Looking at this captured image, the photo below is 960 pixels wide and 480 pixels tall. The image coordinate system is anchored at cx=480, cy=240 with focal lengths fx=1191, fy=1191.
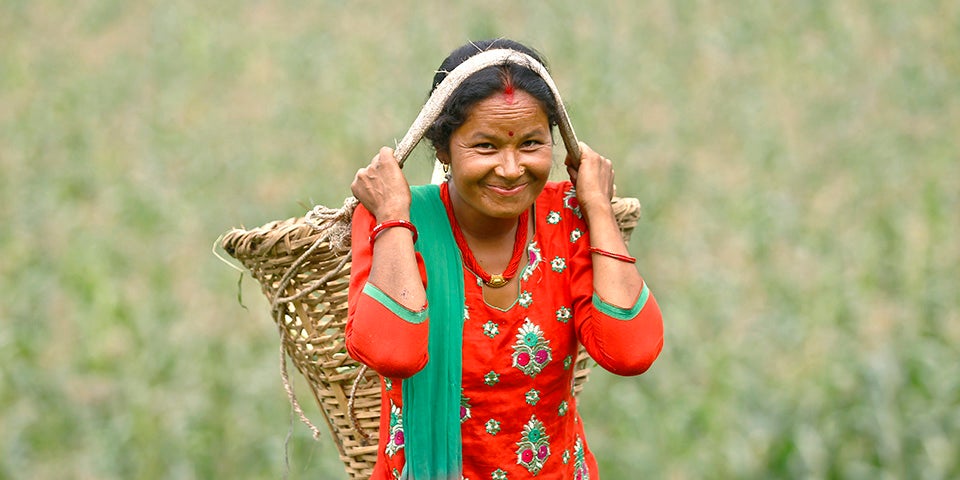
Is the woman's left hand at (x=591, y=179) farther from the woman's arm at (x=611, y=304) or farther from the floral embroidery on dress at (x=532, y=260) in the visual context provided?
the floral embroidery on dress at (x=532, y=260)

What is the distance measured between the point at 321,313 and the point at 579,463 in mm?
685

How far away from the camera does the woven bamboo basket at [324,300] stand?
2639 millimetres

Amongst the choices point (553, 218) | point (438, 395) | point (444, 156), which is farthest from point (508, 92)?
point (438, 395)

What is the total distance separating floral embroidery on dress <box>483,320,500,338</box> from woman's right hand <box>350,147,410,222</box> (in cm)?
28

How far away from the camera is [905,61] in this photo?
25.7ft

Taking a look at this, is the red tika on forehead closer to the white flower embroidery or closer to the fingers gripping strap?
the fingers gripping strap

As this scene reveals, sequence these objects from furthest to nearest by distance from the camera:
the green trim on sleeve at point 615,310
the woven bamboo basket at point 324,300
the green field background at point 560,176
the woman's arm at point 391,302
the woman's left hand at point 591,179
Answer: the green field background at point 560,176 < the woven bamboo basket at point 324,300 < the woman's left hand at point 591,179 < the green trim on sleeve at point 615,310 < the woman's arm at point 391,302

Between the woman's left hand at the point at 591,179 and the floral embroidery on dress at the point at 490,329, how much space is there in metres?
0.32

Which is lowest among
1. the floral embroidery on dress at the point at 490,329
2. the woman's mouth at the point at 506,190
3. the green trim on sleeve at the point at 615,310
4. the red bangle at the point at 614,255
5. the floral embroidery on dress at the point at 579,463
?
the floral embroidery on dress at the point at 579,463

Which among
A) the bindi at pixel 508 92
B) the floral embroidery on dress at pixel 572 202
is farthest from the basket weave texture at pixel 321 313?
the bindi at pixel 508 92

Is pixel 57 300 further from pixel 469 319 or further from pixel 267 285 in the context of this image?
pixel 469 319

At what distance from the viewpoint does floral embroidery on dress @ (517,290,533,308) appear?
2484 millimetres

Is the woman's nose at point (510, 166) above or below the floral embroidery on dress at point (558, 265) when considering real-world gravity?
above

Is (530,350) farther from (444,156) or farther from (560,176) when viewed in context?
(560,176)
